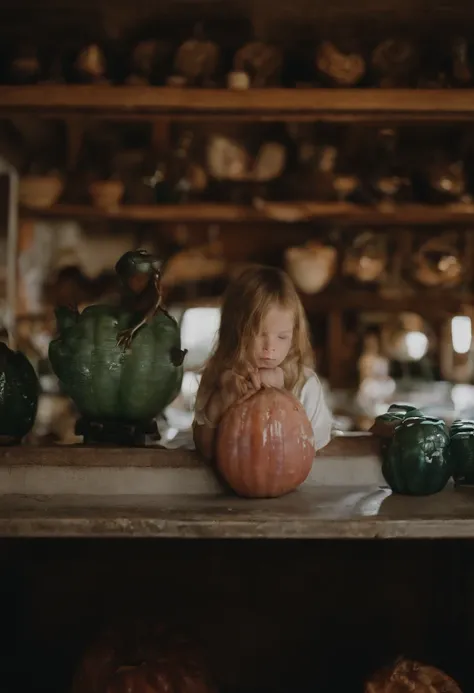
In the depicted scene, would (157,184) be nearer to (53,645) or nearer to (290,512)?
(53,645)

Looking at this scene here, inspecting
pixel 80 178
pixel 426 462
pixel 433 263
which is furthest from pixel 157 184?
pixel 426 462

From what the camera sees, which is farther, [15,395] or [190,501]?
[15,395]

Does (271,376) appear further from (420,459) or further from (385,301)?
(385,301)

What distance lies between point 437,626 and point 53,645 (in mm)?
672

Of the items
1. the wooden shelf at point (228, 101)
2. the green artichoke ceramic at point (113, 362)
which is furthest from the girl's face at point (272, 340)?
the wooden shelf at point (228, 101)

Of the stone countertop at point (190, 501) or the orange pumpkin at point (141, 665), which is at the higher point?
the stone countertop at point (190, 501)

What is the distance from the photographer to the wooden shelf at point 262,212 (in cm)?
292

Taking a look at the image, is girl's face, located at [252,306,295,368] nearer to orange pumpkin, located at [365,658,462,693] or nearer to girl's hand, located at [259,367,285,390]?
girl's hand, located at [259,367,285,390]

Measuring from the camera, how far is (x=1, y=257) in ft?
9.67

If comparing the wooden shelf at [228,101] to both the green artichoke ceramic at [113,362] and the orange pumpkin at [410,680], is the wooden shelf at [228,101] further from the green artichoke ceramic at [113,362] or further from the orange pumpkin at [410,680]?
the orange pumpkin at [410,680]

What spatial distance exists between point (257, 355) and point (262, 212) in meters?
1.81

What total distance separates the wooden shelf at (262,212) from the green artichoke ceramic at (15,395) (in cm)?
182

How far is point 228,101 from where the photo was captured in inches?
98.0

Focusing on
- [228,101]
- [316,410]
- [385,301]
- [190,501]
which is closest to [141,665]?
[190,501]
